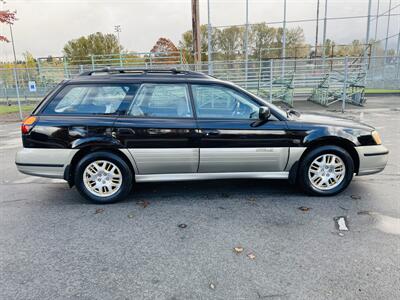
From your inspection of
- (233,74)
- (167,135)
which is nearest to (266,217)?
(167,135)

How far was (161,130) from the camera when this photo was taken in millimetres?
3816

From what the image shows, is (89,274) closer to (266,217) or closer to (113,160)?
(113,160)

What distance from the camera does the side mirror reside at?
3762 millimetres

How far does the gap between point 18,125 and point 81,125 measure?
30.5 feet

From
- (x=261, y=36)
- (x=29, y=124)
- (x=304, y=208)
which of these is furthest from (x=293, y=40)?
(x=29, y=124)

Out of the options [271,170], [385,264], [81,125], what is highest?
[81,125]

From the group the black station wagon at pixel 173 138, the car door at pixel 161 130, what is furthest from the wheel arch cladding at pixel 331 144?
the car door at pixel 161 130

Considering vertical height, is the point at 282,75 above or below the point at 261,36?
below

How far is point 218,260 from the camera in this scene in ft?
8.98

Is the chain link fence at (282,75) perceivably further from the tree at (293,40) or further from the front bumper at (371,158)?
the front bumper at (371,158)

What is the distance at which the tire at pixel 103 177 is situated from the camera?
12.8ft

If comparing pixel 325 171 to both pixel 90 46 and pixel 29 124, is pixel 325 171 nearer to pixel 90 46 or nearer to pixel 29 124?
pixel 29 124

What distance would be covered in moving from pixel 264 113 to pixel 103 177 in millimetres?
2262

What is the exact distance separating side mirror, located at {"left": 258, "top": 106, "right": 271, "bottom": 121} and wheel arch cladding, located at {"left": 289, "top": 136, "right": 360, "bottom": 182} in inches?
26.8
